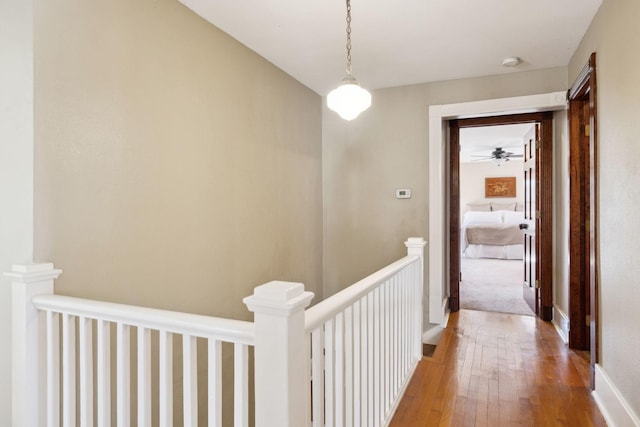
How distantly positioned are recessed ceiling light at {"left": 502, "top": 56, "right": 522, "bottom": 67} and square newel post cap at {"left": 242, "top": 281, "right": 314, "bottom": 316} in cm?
302

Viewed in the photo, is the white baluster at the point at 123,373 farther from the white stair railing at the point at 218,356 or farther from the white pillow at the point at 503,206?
the white pillow at the point at 503,206

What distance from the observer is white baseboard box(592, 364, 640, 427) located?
1788 mm

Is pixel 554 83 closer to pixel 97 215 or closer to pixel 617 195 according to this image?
pixel 617 195

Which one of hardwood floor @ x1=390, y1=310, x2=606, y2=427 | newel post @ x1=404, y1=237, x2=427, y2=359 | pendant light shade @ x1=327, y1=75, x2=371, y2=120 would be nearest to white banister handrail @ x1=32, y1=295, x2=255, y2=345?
pendant light shade @ x1=327, y1=75, x2=371, y2=120

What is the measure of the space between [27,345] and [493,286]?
17.6 feet

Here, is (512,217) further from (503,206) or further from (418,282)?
(418,282)

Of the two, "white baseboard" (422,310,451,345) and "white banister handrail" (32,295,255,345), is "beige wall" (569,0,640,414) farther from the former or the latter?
"white banister handrail" (32,295,255,345)

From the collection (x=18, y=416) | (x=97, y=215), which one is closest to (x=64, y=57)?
(x=97, y=215)

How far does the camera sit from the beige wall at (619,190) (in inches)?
68.6

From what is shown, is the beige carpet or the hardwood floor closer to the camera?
the hardwood floor

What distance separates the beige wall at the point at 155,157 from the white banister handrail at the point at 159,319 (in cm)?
28

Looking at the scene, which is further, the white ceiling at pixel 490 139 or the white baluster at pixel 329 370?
the white ceiling at pixel 490 139

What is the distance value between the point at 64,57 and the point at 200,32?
97 centimetres

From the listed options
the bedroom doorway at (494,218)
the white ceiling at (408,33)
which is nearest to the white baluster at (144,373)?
the white ceiling at (408,33)
